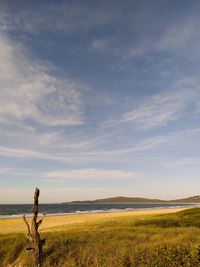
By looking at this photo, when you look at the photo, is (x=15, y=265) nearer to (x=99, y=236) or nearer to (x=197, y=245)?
(x=99, y=236)

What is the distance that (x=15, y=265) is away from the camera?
938 inches

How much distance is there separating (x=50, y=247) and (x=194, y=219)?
807 inches

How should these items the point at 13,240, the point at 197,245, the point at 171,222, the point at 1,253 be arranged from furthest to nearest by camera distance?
the point at 171,222
the point at 13,240
the point at 1,253
the point at 197,245

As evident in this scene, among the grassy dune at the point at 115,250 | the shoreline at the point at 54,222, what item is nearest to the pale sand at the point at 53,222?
the shoreline at the point at 54,222

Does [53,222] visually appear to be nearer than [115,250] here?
No

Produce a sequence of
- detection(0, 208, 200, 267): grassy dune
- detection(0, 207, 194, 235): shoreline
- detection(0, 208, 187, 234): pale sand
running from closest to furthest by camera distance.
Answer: detection(0, 208, 200, 267): grassy dune, detection(0, 207, 194, 235): shoreline, detection(0, 208, 187, 234): pale sand

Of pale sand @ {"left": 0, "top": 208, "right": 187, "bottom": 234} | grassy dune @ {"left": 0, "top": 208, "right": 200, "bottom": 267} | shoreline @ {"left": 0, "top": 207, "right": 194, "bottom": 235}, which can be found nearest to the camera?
grassy dune @ {"left": 0, "top": 208, "right": 200, "bottom": 267}

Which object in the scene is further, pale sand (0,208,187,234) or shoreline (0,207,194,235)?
pale sand (0,208,187,234)

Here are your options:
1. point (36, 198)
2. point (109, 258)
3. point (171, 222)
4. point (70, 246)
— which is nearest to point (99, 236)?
point (70, 246)

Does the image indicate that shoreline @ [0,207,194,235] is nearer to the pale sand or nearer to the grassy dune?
the pale sand

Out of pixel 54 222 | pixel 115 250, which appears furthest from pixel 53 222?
pixel 115 250

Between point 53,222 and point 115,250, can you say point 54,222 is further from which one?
point 115,250

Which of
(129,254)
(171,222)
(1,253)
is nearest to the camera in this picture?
(129,254)

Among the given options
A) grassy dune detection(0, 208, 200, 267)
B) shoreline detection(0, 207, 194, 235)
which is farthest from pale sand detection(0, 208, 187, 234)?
grassy dune detection(0, 208, 200, 267)
